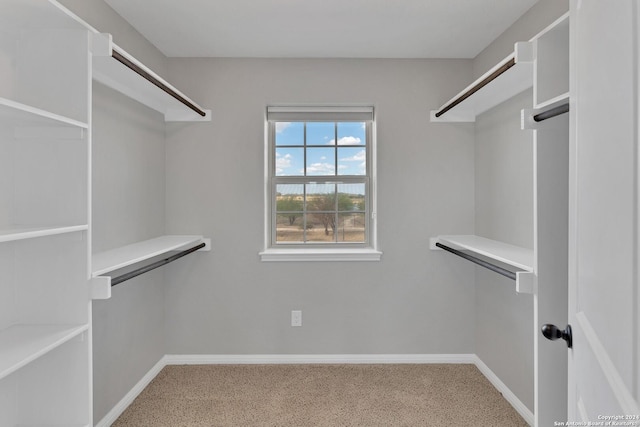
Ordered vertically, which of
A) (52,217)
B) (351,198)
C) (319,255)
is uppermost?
(351,198)

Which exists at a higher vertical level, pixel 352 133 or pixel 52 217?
pixel 352 133

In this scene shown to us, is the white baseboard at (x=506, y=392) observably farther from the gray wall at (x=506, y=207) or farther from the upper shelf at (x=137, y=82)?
the upper shelf at (x=137, y=82)

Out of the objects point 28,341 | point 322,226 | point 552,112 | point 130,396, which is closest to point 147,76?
point 28,341

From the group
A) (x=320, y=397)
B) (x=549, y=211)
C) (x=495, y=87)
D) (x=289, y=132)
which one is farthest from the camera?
(x=289, y=132)

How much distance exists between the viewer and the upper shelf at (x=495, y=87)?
165cm

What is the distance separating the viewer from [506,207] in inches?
98.5

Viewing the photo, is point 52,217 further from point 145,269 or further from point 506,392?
point 506,392

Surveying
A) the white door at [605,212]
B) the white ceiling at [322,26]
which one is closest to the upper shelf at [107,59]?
the white ceiling at [322,26]

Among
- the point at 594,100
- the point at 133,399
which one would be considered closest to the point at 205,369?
the point at 133,399

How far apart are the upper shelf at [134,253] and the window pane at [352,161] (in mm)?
1286

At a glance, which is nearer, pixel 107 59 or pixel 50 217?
pixel 50 217

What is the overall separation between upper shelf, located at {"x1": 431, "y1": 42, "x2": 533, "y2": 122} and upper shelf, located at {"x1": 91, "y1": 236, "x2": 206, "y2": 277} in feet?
6.56

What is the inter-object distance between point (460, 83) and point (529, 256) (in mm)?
1590

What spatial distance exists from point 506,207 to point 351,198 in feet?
3.91
